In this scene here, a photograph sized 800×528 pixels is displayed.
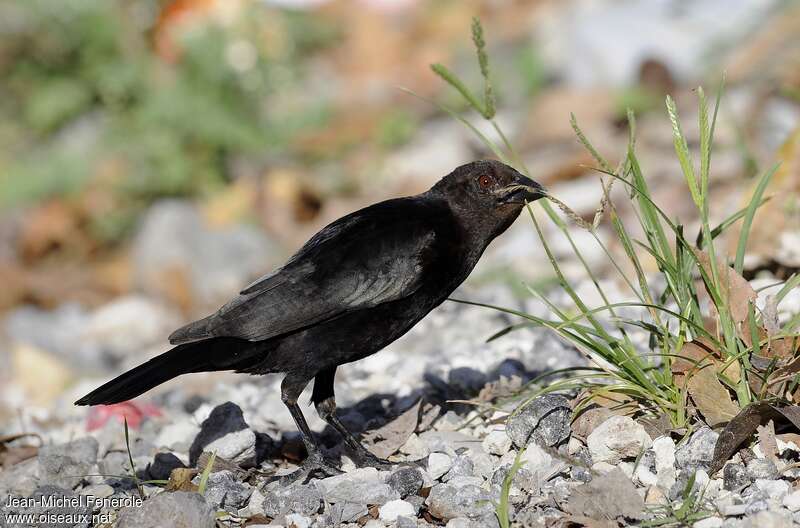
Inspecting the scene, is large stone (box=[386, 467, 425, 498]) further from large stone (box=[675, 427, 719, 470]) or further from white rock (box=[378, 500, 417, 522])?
large stone (box=[675, 427, 719, 470])

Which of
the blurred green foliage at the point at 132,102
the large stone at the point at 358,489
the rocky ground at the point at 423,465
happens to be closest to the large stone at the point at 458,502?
the rocky ground at the point at 423,465

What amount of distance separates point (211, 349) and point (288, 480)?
526 millimetres

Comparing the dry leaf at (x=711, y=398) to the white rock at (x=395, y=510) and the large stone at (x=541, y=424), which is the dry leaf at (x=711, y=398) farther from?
the white rock at (x=395, y=510)

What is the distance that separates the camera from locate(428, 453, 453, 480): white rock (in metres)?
3.38

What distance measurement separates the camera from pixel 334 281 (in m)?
3.71

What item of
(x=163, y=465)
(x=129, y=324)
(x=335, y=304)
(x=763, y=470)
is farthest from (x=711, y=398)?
(x=129, y=324)

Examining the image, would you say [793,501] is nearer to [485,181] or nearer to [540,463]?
[540,463]

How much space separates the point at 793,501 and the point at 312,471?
60.3 inches

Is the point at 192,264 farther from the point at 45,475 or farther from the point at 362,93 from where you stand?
the point at 45,475

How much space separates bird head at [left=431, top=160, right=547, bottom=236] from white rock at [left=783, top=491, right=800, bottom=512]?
1.41 m

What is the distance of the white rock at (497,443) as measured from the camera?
11.5 feet

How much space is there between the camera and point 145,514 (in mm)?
3045

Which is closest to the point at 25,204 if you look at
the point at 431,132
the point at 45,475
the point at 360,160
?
the point at 360,160

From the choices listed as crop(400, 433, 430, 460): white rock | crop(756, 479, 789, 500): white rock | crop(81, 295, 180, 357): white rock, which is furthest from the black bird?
crop(81, 295, 180, 357): white rock
